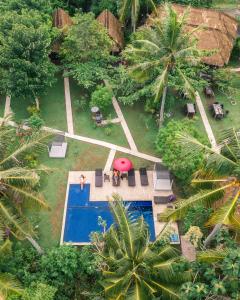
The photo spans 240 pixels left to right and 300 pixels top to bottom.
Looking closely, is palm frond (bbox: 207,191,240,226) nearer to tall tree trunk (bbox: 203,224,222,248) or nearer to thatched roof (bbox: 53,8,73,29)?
tall tree trunk (bbox: 203,224,222,248)

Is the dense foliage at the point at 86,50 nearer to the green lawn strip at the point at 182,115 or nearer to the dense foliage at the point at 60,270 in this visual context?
the green lawn strip at the point at 182,115

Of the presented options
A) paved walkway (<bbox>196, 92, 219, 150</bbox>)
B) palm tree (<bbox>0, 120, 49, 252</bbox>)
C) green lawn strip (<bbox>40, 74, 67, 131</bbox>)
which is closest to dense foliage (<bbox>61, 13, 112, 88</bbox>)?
green lawn strip (<bbox>40, 74, 67, 131</bbox>)

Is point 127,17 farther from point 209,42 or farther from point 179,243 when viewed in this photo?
point 179,243

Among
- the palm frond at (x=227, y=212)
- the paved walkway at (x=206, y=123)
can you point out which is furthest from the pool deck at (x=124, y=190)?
the palm frond at (x=227, y=212)

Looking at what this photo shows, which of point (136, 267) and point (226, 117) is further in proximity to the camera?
point (226, 117)

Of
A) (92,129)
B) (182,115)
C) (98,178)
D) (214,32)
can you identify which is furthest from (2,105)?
(214,32)

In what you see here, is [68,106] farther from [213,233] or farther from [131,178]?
[213,233]
